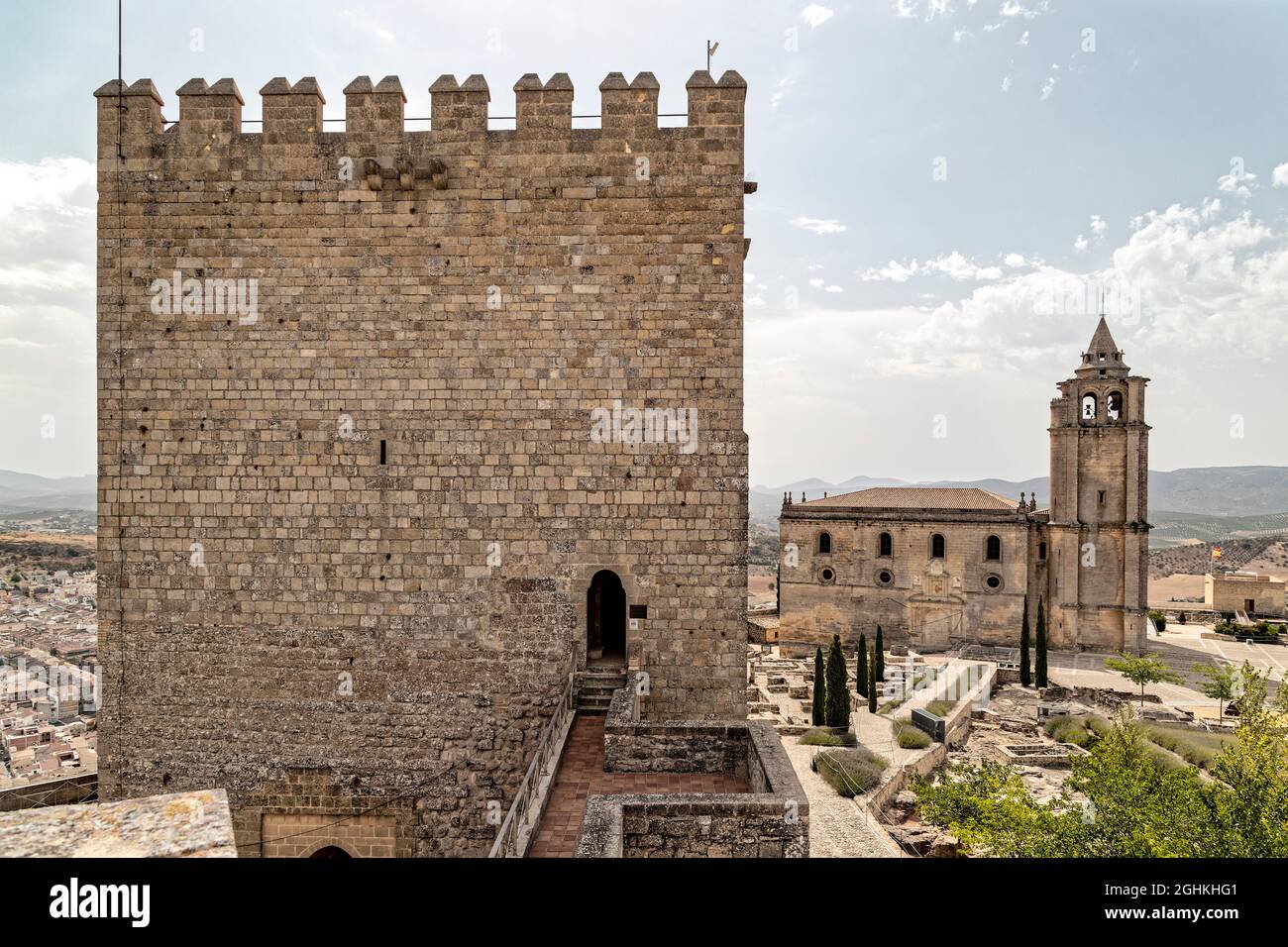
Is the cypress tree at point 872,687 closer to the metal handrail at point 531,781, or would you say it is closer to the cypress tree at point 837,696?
the cypress tree at point 837,696

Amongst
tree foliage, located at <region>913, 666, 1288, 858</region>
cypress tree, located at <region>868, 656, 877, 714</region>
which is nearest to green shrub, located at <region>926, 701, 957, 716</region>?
cypress tree, located at <region>868, 656, 877, 714</region>

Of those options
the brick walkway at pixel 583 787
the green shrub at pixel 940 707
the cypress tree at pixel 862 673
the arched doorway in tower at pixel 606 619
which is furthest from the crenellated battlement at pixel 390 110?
the cypress tree at pixel 862 673

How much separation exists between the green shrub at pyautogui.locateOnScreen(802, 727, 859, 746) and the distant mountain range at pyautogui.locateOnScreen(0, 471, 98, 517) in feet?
391

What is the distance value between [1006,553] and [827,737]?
1881 centimetres

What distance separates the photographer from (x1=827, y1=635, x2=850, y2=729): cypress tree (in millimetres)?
22609

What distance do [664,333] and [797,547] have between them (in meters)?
31.2

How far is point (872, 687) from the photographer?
26156 millimetres

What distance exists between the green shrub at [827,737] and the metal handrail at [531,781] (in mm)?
14652

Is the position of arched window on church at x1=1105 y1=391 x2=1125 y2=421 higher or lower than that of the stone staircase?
higher

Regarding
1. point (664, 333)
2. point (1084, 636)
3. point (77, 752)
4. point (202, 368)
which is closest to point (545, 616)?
point (664, 333)

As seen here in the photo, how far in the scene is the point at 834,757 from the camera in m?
18.9

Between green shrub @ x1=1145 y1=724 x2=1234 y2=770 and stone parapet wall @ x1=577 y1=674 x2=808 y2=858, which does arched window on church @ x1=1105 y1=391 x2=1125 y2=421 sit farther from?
stone parapet wall @ x1=577 y1=674 x2=808 y2=858
